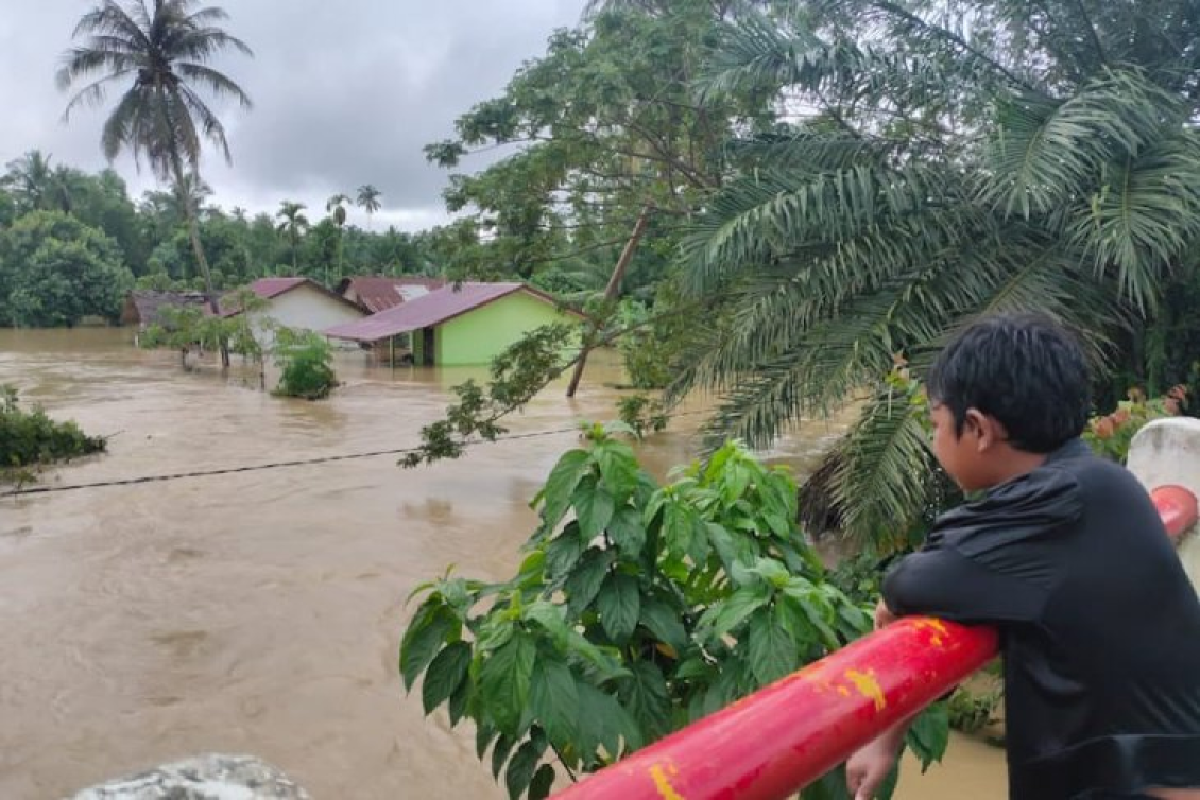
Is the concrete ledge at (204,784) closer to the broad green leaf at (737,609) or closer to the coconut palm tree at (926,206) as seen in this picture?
the broad green leaf at (737,609)

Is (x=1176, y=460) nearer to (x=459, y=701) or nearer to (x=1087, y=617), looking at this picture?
(x=1087, y=617)

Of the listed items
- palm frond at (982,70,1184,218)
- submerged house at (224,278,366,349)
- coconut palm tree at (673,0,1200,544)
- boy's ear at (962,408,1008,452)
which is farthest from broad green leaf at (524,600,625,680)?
submerged house at (224,278,366,349)

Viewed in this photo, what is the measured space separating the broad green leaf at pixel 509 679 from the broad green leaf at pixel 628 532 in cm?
35

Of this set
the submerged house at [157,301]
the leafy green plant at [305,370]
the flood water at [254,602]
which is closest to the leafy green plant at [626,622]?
the flood water at [254,602]

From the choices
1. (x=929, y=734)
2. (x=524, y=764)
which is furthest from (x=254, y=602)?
(x=929, y=734)

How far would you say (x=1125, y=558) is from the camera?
1.14m


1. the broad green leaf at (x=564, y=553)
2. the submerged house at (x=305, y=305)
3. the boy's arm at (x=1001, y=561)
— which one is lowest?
the broad green leaf at (x=564, y=553)

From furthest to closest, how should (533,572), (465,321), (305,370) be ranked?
(465,321) → (305,370) → (533,572)

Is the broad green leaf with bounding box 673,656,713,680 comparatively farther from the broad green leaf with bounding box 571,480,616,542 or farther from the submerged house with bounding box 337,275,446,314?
the submerged house with bounding box 337,275,446,314

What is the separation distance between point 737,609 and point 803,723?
2.93 ft

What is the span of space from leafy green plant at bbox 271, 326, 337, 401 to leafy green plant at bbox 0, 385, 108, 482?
7398 mm

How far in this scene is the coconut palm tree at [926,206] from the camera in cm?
533

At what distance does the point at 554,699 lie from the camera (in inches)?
67.2

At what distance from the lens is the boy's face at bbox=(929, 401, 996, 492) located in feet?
4.23
